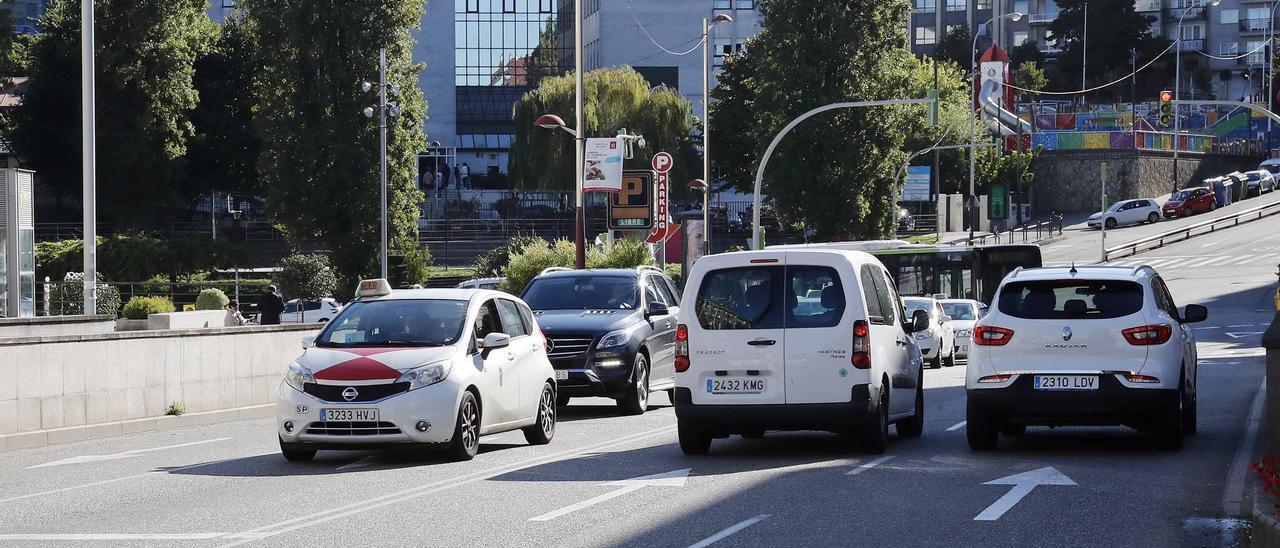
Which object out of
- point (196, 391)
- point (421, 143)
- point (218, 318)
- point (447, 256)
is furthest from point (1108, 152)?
point (196, 391)

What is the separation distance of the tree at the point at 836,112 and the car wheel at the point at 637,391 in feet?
142

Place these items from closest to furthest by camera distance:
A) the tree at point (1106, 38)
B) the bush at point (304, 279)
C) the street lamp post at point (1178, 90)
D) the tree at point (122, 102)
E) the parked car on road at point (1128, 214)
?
the bush at point (304, 279)
the tree at point (122, 102)
the parked car on road at point (1128, 214)
the street lamp post at point (1178, 90)
the tree at point (1106, 38)

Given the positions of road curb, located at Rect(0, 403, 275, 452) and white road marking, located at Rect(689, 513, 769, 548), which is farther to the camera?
road curb, located at Rect(0, 403, 275, 452)

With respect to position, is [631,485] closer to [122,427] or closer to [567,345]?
[567,345]

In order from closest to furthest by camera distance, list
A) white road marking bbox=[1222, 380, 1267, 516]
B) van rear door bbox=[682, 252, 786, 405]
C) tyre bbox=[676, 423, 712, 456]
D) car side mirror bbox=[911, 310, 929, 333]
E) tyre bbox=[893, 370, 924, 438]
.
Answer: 1. white road marking bbox=[1222, 380, 1267, 516]
2. van rear door bbox=[682, 252, 786, 405]
3. tyre bbox=[676, 423, 712, 456]
4. car side mirror bbox=[911, 310, 929, 333]
5. tyre bbox=[893, 370, 924, 438]

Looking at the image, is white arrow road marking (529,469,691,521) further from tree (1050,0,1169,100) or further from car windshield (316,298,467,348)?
tree (1050,0,1169,100)

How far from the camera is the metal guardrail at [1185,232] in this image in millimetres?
76062

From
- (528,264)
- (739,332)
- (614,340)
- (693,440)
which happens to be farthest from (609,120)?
(739,332)

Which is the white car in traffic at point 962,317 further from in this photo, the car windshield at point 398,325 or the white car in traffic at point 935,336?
the car windshield at point 398,325

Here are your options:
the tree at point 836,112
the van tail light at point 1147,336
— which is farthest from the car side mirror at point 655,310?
the tree at point 836,112

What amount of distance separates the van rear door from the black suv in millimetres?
5454

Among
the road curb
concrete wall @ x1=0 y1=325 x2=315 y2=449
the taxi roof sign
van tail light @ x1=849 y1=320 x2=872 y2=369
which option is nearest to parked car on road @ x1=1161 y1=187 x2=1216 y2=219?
concrete wall @ x1=0 y1=325 x2=315 y2=449

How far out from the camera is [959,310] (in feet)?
131

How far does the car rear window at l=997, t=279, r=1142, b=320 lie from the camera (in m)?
15.2
